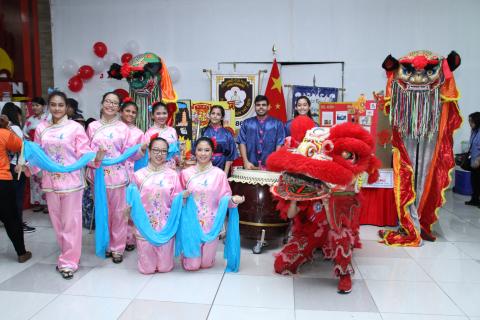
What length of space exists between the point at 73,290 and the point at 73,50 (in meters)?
5.17

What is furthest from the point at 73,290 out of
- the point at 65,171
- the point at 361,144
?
the point at 361,144

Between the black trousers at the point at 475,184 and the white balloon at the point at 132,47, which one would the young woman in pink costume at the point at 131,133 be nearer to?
the white balloon at the point at 132,47

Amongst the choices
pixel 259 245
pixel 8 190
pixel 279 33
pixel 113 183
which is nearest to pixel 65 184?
pixel 113 183

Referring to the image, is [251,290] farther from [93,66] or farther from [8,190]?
[93,66]

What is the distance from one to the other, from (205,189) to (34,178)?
304cm

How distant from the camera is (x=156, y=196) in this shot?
10.1ft

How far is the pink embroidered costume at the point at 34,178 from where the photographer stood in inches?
195

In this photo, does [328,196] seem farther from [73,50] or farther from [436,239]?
[73,50]

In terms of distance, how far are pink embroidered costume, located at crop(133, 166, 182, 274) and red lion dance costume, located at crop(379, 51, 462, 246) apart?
7.12 ft

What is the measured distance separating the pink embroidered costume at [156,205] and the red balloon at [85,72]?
14.0 ft

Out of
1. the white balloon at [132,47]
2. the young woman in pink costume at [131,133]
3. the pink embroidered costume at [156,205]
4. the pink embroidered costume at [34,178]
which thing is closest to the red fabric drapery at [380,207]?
the pink embroidered costume at [156,205]

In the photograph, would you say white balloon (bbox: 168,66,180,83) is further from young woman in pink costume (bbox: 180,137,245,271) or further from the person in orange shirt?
young woman in pink costume (bbox: 180,137,245,271)

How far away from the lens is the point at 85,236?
415 centimetres

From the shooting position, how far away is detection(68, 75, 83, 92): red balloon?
673cm
